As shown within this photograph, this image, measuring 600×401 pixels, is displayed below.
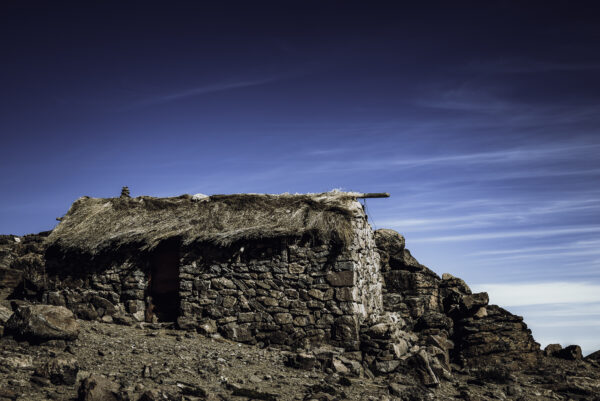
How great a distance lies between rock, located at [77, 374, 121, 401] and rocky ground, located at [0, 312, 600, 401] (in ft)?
0.05

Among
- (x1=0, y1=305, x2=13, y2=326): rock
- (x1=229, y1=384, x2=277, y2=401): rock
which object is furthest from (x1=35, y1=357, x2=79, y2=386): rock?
(x1=229, y1=384, x2=277, y2=401): rock

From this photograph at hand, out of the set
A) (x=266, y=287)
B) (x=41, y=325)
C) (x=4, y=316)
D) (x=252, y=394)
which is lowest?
(x=252, y=394)

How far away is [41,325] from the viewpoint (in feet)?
32.0

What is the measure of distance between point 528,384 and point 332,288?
23.1ft

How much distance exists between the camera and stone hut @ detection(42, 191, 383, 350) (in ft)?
43.2

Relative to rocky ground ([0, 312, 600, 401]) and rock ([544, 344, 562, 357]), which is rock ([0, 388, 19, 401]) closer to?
rocky ground ([0, 312, 600, 401])

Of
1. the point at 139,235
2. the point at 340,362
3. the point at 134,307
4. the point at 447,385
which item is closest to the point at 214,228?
the point at 139,235

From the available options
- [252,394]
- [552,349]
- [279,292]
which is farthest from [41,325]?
[552,349]

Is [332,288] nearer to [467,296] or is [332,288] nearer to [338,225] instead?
[338,225]

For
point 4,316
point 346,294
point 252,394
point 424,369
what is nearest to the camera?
point 252,394

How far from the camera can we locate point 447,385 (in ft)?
40.5

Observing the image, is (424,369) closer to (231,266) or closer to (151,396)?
(231,266)

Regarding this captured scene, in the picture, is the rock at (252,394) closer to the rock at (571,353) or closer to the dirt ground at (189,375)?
the dirt ground at (189,375)

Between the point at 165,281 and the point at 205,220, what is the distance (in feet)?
7.75
